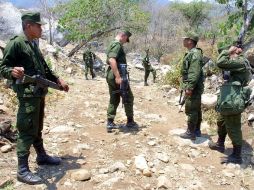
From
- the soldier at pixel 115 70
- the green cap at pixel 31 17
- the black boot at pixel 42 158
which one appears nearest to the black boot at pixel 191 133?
the soldier at pixel 115 70

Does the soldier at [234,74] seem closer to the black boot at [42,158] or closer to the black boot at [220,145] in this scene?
the black boot at [220,145]

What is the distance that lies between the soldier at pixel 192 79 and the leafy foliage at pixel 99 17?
14.1m

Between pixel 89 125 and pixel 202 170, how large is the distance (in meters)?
2.60

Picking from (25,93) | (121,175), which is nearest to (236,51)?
(121,175)

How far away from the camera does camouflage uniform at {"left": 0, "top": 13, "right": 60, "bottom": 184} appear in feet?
13.4

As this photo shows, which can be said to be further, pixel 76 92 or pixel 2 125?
pixel 76 92

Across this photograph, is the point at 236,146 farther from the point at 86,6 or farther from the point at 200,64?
the point at 86,6

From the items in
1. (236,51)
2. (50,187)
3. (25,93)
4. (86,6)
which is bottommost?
(50,187)

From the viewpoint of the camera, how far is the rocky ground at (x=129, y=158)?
4527mm

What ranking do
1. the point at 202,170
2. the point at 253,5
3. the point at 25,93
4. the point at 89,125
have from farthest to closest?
the point at 253,5, the point at 89,125, the point at 202,170, the point at 25,93

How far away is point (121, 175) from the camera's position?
4656 mm

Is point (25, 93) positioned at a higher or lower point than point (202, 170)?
higher

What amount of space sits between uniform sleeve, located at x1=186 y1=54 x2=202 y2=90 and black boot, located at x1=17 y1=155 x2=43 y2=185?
2.63 meters

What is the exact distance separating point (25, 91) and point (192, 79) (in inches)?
101
